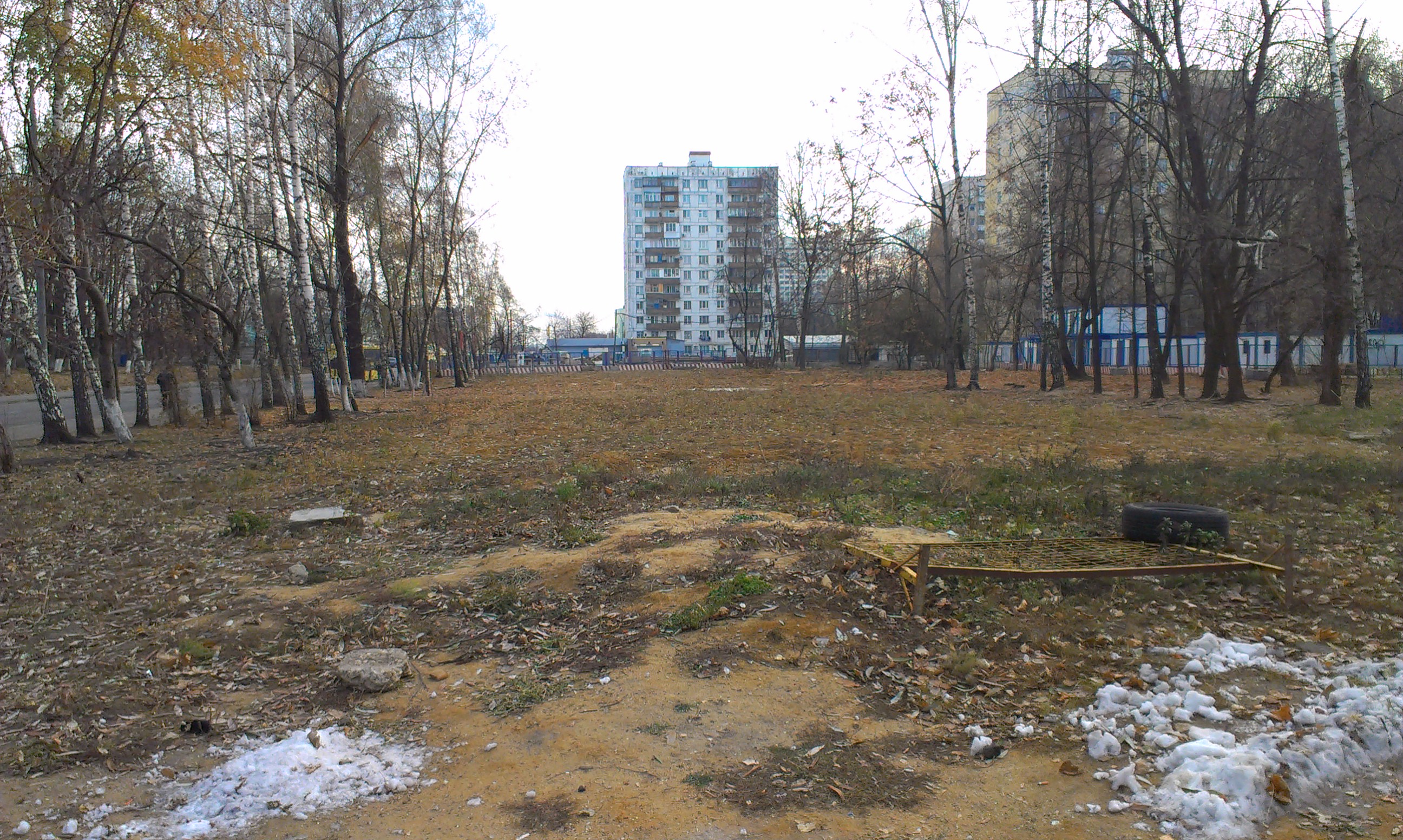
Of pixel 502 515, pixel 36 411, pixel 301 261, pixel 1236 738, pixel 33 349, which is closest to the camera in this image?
pixel 1236 738

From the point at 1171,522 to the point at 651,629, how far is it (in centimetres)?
419

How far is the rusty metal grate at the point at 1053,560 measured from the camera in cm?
545

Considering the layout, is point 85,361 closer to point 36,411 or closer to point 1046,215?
point 36,411

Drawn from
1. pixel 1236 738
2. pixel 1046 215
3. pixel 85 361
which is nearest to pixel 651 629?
pixel 1236 738

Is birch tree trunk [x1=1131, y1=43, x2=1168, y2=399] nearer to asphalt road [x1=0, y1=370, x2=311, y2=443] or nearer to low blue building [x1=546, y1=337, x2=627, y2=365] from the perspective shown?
asphalt road [x1=0, y1=370, x2=311, y2=443]

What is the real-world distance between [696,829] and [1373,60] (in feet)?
86.5

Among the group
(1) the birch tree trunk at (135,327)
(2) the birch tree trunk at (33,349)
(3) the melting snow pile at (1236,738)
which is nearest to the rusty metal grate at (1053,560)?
(3) the melting snow pile at (1236,738)

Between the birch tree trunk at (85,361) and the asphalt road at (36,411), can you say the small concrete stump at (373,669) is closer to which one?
the birch tree trunk at (85,361)

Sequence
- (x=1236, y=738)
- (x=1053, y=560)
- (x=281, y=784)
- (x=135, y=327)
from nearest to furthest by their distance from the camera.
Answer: (x=281, y=784), (x=1236, y=738), (x=1053, y=560), (x=135, y=327)

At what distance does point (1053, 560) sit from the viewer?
242 inches

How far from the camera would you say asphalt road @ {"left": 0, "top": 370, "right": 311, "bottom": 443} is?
18797mm

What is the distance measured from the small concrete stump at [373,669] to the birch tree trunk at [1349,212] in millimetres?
18759

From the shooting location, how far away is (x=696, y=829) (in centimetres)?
329

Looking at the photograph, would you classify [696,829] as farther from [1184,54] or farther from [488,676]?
[1184,54]
